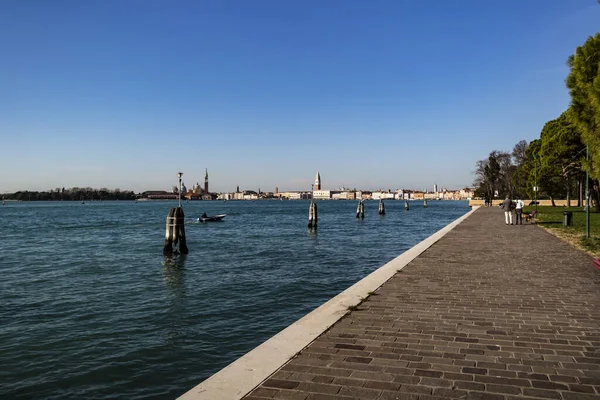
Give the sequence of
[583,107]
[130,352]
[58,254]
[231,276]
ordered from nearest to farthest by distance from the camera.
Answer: [130,352] < [583,107] < [231,276] < [58,254]

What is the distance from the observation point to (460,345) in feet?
18.5

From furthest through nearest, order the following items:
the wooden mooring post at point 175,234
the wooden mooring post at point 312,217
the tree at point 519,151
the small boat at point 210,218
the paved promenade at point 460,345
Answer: the tree at point 519,151 → the small boat at point 210,218 → the wooden mooring post at point 312,217 → the wooden mooring post at point 175,234 → the paved promenade at point 460,345

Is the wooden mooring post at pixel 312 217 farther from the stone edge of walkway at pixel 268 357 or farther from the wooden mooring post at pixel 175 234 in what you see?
the stone edge of walkway at pixel 268 357

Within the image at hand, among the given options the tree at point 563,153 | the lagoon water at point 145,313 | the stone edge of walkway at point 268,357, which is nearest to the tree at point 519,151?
the tree at point 563,153

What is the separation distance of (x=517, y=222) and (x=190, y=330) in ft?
86.4

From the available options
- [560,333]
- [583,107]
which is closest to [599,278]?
[560,333]

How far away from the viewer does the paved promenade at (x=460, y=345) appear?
14.3ft

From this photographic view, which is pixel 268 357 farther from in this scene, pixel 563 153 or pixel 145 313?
pixel 563 153

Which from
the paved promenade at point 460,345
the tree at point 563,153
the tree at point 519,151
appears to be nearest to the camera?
the paved promenade at point 460,345

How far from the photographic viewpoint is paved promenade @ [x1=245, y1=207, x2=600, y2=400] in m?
4.37

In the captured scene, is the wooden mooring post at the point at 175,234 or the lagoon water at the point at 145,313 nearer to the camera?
the lagoon water at the point at 145,313

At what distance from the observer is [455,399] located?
4.14 metres

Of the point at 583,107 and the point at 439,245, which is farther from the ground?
the point at 583,107

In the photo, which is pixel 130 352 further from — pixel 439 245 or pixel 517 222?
pixel 517 222
